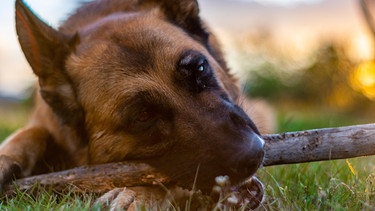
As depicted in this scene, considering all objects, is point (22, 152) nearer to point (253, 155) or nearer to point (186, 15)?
point (186, 15)

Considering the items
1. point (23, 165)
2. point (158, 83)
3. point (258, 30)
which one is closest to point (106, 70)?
point (158, 83)

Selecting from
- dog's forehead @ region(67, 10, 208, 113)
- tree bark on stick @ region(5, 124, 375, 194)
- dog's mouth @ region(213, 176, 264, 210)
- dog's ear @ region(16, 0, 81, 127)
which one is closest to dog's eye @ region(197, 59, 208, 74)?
dog's forehead @ region(67, 10, 208, 113)

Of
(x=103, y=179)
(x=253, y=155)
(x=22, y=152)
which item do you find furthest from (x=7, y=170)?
(x=253, y=155)

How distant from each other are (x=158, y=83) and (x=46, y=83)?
2.67 ft

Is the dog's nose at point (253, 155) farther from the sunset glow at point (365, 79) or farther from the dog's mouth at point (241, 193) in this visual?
the sunset glow at point (365, 79)

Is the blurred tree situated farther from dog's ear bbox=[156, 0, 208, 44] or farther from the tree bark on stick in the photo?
the tree bark on stick

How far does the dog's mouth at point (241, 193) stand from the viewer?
103 inches

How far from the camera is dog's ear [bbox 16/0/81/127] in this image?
331cm

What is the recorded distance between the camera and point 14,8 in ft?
10.6

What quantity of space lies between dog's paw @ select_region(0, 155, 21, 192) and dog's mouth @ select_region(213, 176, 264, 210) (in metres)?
1.15

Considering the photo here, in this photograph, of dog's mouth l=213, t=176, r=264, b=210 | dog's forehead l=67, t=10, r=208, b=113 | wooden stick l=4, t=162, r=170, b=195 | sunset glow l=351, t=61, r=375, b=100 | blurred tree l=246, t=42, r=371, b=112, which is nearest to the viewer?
dog's mouth l=213, t=176, r=264, b=210

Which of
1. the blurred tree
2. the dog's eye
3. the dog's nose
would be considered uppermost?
the dog's eye

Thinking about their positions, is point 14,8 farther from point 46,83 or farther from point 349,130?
point 349,130

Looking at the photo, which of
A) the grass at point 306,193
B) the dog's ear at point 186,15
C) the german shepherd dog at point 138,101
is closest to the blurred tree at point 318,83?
the dog's ear at point 186,15
